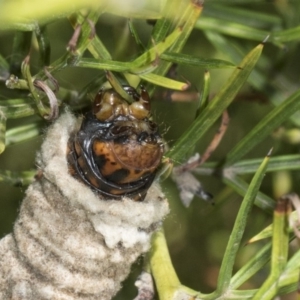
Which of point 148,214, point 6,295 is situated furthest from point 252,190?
point 6,295

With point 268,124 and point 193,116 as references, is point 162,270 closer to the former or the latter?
point 268,124

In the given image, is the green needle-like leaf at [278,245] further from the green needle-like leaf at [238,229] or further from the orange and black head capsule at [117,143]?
the orange and black head capsule at [117,143]

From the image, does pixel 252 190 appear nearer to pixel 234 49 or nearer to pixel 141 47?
pixel 141 47

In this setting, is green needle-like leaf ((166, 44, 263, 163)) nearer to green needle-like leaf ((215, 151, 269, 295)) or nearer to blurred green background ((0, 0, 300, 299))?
green needle-like leaf ((215, 151, 269, 295))

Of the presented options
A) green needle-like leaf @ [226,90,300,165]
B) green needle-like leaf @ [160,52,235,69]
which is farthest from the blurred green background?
green needle-like leaf @ [160,52,235,69]

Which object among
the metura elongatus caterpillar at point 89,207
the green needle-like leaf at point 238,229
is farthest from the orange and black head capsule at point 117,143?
the green needle-like leaf at point 238,229
